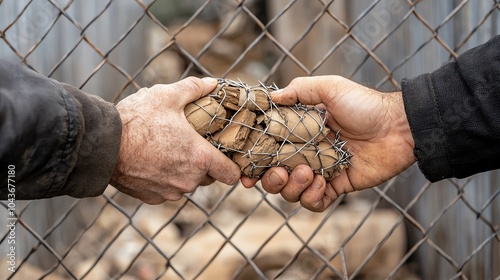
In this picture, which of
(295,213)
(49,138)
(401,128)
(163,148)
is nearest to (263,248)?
(295,213)

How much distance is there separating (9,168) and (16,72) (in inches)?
10.1

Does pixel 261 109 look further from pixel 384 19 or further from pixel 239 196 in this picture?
pixel 239 196

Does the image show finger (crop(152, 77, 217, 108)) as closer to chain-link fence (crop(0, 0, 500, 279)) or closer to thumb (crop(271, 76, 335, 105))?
thumb (crop(271, 76, 335, 105))

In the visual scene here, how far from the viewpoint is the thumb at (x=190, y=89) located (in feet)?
6.85

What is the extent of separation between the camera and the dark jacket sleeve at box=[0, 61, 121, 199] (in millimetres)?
1663

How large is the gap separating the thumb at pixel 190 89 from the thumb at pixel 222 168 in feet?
0.54

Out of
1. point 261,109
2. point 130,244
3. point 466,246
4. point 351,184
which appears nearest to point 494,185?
point 466,246

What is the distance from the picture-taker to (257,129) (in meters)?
2.14

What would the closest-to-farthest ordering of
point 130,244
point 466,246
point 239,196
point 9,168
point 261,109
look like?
point 9,168 → point 261,109 → point 466,246 → point 130,244 → point 239,196

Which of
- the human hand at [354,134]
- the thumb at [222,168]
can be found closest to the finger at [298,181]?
the human hand at [354,134]

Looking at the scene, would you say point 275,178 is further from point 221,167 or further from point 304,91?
point 304,91

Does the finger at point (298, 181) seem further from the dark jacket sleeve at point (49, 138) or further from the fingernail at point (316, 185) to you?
the dark jacket sleeve at point (49, 138)

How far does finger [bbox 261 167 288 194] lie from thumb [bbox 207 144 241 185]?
95 millimetres

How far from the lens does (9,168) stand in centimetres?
168
